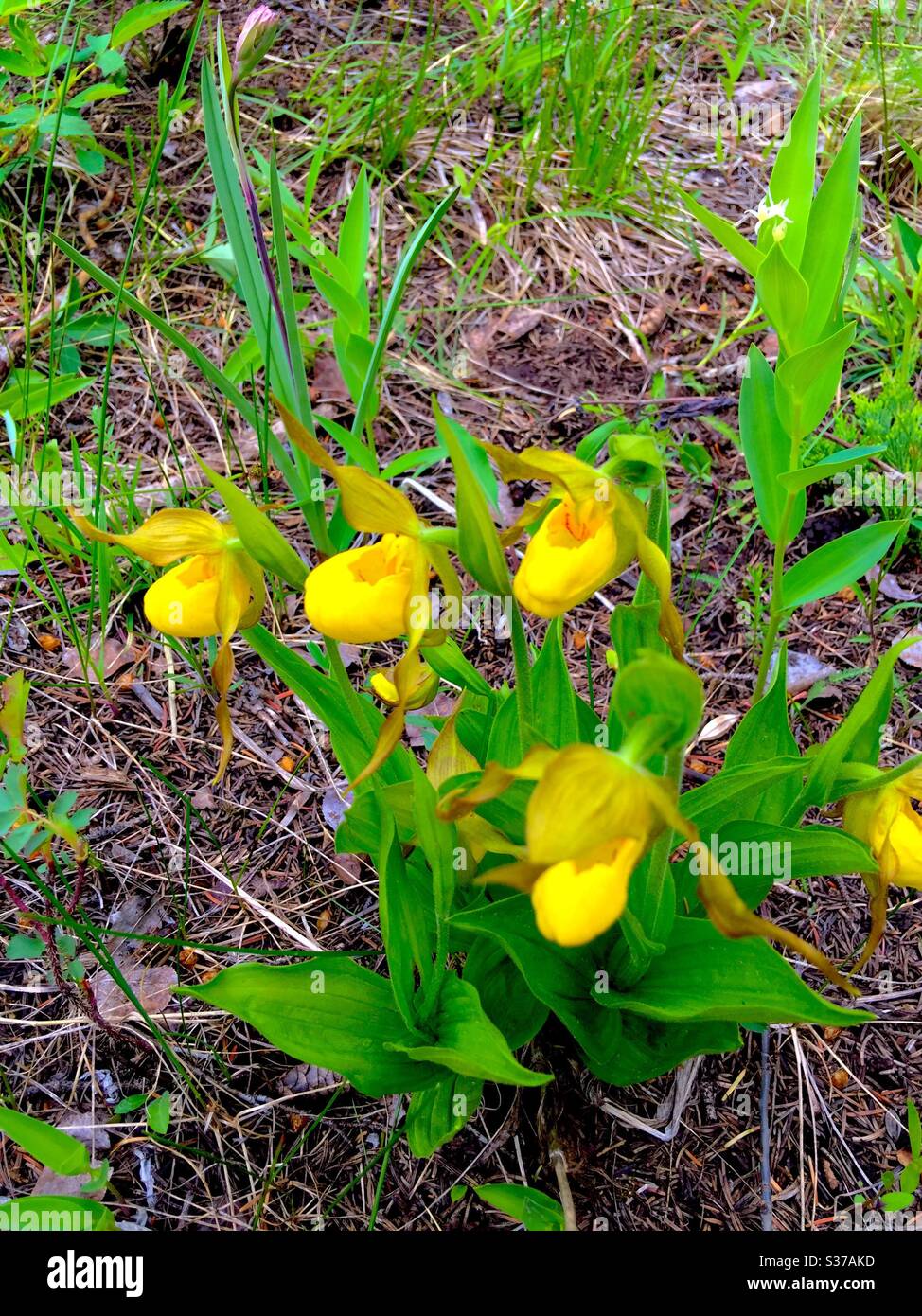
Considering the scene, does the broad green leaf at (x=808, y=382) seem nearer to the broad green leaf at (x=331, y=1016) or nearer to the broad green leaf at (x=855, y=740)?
the broad green leaf at (x=855, y=740)

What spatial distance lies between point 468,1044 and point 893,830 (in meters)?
0.54

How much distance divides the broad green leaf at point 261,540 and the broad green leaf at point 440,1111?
0.66m

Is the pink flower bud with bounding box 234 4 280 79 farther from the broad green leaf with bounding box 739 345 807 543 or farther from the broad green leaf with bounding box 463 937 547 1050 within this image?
the broad green leaf with bounding box 463 937 547 1050

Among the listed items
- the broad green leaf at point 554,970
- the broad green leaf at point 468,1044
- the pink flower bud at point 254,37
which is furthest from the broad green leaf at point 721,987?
the pink flower bud at point 254,37

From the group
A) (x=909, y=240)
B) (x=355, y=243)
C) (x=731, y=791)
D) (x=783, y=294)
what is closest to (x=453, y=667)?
(x=731, y=791)

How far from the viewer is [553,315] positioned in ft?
7.81

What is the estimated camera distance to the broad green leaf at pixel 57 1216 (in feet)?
3.69

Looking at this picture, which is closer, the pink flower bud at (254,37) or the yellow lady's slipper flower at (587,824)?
the yellow lady's slipper flower at (587,824)

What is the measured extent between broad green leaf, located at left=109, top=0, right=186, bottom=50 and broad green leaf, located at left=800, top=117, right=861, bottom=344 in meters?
1.41

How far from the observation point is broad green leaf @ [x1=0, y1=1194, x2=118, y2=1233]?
44.3 inches

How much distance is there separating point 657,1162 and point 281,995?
609 millimetres

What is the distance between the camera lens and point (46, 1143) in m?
1.15

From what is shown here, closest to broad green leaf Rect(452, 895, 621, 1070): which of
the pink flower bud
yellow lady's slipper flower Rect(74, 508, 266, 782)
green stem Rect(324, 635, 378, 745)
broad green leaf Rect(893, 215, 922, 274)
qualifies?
green stem Rect(324, 635, 378, 745)

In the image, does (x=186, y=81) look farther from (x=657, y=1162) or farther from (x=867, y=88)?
(x=657, y=1162)
